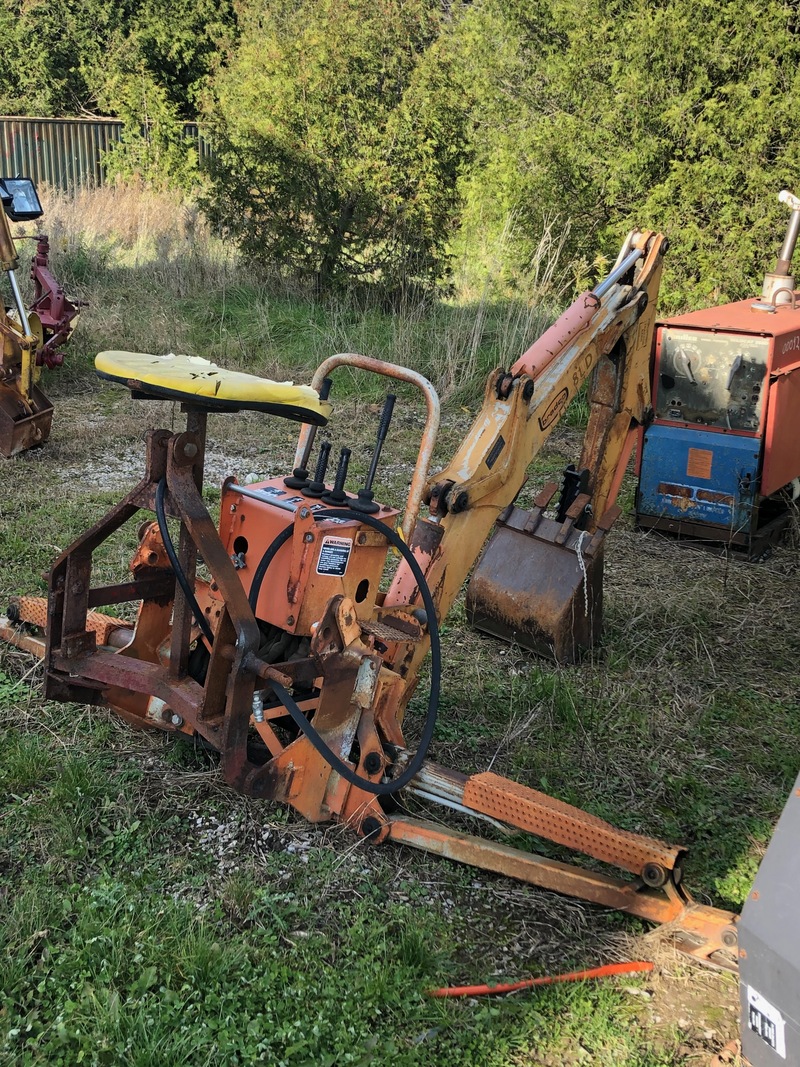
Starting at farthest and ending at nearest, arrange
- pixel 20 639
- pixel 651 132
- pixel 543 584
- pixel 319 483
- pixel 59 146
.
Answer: pixel 59 146, pixel 651 132, pixel 543 584, pixel 20 639, pixel 319 483

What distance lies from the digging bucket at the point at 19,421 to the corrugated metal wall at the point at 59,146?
12498 millimetres

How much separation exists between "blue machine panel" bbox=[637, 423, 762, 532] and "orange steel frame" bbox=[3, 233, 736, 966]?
2473mm

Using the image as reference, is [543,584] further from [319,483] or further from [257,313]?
[257,313]

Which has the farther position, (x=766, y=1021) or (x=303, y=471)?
(x=303, y=471)

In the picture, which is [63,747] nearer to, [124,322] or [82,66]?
[124,322]

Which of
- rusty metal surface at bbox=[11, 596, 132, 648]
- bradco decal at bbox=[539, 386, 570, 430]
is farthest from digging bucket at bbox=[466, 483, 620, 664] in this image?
rusty metal surface at bbox=[11, 596, 132, 648]

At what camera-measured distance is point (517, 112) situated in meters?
11.9

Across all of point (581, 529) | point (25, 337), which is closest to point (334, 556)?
point (581, 529)

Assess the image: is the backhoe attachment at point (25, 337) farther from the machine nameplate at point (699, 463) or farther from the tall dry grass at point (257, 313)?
the machine nameplate at point (699, 463)

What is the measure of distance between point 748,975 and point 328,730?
150 centimetres

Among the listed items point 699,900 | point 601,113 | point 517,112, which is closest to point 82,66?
point 517,112

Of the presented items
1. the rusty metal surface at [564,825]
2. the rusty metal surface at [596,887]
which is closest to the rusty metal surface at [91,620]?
the rusty metal surface at [596,887]

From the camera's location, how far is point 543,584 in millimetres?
4469

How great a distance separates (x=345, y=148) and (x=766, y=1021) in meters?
10.3
